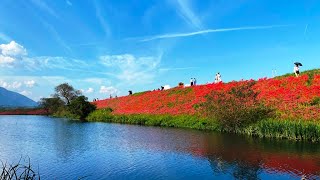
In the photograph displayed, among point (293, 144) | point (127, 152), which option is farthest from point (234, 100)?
point (127, 152)

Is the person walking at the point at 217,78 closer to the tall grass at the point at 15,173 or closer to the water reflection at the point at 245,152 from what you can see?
the water reflection at the point at 245,152

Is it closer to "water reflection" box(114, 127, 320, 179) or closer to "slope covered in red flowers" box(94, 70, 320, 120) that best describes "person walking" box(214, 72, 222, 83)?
"slope covered in red flowers" box(94, 70, 320, 120)

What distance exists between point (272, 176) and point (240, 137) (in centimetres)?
1643

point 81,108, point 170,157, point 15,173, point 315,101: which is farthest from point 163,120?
point 15,173

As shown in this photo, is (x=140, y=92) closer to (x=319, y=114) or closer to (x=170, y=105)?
(x=170, y=105)

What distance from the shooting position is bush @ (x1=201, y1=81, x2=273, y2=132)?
4009cm

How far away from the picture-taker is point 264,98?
46.1m

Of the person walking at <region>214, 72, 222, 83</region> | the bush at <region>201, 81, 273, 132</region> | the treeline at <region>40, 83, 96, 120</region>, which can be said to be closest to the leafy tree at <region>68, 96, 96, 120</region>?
the treeline at <region>40, 83, 96, 120</region>

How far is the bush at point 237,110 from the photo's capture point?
40094 millimetres

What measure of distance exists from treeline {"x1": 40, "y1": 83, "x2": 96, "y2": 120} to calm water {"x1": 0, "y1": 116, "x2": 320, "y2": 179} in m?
43.8

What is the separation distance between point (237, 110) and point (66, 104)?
237ft

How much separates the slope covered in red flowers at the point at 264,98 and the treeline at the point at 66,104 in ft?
25.6

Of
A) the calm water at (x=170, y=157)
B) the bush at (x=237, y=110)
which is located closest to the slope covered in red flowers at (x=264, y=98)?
the bush at (x=237, y=110)

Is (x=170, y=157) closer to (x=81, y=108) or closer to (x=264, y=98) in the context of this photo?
(x=264, y=98)
